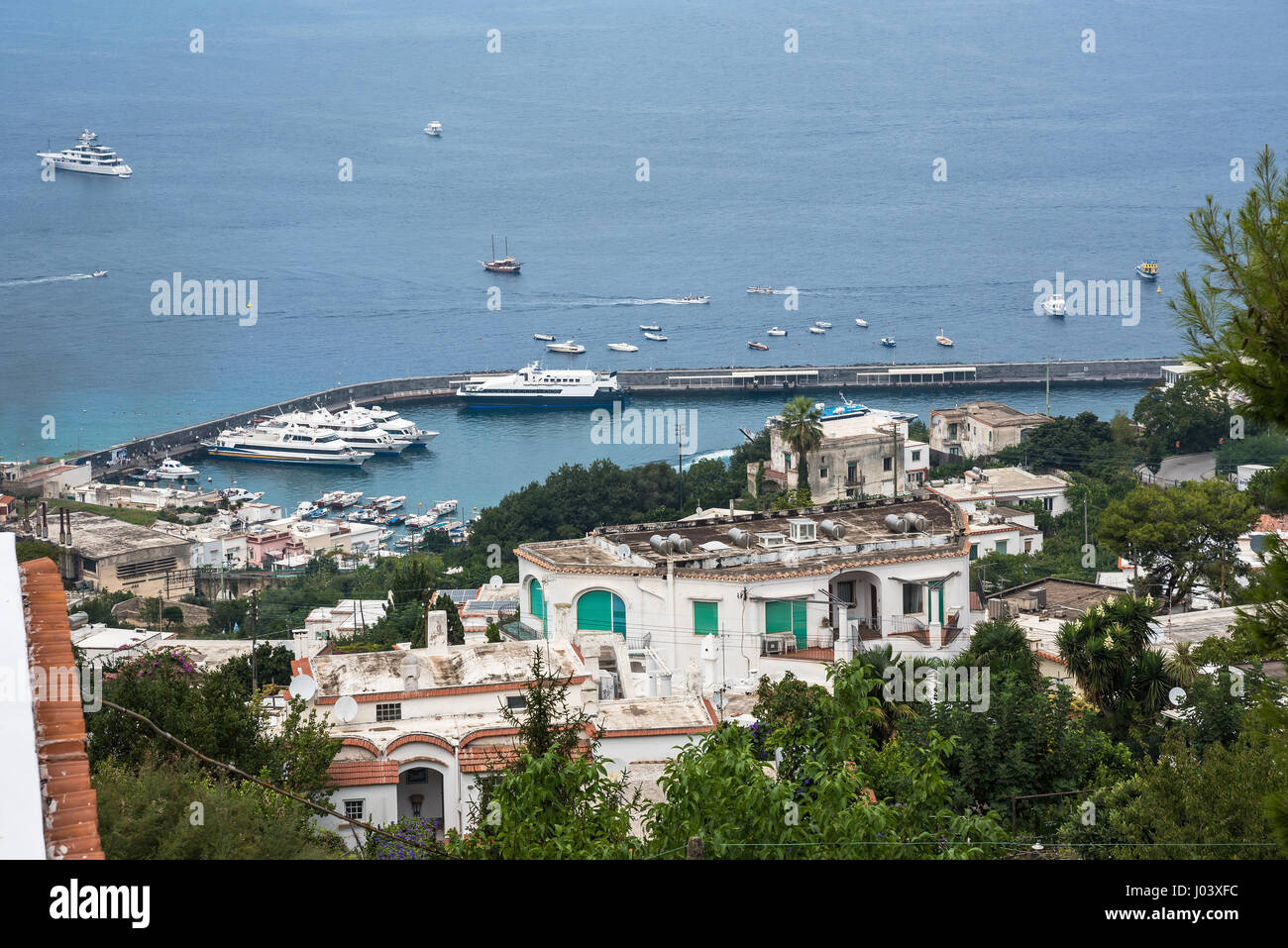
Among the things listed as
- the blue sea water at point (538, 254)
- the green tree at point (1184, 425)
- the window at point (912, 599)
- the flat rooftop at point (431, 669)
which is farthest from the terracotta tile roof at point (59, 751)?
the blue sea water at point (538, 254)

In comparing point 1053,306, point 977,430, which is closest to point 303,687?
point 977,430

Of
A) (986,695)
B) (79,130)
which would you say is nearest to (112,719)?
(986,695)

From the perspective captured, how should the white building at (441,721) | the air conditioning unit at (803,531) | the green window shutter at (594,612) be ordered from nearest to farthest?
the white building at (441,721) < the green window shutter at (594,612) < the air conditioning unit at (803,531)

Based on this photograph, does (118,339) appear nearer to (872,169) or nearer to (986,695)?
(872,169)

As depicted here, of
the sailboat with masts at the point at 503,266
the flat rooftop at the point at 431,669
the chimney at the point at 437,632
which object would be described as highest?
the sailboat with masts at the point at 503,266

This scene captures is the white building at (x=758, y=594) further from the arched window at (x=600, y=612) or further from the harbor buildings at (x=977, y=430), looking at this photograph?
the harbor buildings at (x=977, y=430)

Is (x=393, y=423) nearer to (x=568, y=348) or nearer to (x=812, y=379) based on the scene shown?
(x=568, y=348)

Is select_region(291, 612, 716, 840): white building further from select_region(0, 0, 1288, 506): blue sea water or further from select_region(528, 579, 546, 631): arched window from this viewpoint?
select_region(0, 0, 1288, 506): blue sea water
